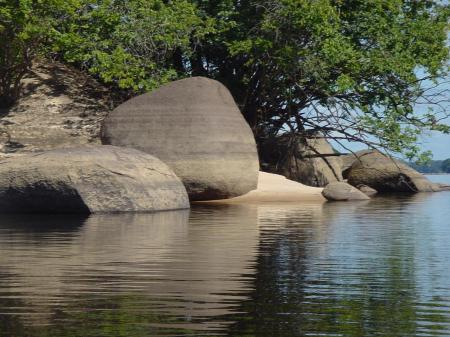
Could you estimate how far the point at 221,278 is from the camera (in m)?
9.39

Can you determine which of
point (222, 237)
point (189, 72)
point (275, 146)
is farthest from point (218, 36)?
point (222, 237)

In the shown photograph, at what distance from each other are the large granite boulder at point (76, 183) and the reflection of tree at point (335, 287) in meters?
4.42

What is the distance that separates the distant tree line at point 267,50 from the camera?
89.0 ft

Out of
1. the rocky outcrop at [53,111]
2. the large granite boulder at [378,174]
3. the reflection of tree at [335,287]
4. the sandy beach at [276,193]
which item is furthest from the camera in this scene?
the large granite boulder at [378,174]

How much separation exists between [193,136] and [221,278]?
14747 mm

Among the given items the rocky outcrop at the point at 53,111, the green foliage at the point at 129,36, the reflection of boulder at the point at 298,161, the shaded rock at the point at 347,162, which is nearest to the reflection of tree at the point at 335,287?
the green foliage at the point at 129,36

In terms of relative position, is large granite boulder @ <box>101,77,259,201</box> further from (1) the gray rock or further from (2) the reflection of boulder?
(2) the reflection of boulder

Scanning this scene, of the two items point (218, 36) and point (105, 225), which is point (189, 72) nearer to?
point (218, 36)

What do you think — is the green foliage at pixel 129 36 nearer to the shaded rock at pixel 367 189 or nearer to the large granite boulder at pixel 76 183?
the large granite boulder at pixel 76 183

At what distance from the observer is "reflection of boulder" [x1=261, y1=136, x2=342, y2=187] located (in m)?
31.4

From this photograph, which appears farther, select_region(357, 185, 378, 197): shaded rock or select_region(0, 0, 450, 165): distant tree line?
select_region(357, 185, 378, 197): shaded rock

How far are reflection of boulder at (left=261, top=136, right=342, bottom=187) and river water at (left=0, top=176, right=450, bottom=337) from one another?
45.9ft

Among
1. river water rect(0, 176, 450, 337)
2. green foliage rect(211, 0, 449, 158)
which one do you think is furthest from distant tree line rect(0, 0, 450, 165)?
river water rect(0, 176, 450, 337)

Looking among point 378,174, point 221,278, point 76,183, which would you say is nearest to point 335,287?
point 221,278
